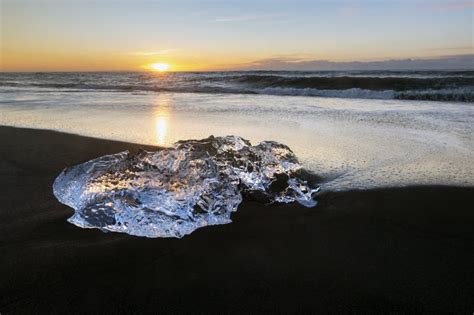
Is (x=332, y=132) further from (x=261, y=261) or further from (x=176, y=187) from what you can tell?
(x=261, y=261)

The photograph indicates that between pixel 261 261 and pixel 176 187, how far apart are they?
1.07 meters

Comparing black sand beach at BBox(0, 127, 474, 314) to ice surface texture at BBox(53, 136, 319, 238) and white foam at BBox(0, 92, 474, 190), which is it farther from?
white foam at BBox(0, 92, 474, 190)

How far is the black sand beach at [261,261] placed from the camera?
217 centimetres

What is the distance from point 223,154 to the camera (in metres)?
3.91

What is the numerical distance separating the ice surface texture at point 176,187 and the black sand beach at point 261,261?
13cm

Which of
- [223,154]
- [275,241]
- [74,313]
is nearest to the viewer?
[74,313]

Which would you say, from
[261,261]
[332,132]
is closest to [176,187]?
[261,261]

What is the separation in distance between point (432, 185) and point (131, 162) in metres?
2.90

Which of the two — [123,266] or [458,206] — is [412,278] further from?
[123,266]

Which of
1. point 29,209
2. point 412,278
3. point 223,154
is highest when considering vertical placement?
point 223,154

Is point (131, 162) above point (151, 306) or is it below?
above

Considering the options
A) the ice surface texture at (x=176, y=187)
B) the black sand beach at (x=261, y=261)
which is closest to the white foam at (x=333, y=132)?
the ice surface texture at (x=176, y=187)

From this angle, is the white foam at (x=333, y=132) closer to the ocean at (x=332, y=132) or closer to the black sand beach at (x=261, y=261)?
the ocean at (x=332, y=132)

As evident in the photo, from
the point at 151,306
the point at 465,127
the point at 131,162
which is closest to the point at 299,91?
the point at 465,127
